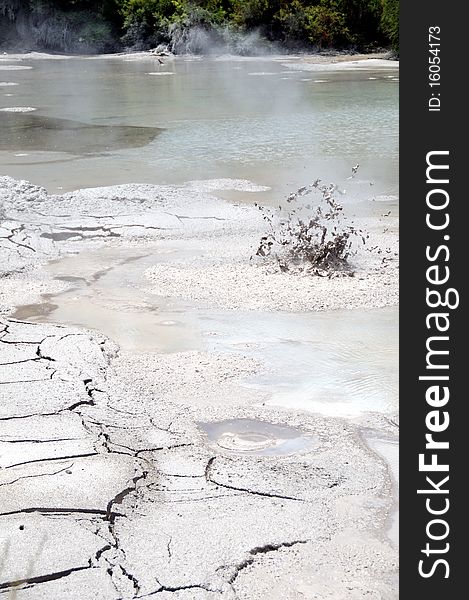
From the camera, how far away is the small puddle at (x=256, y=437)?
163 inches

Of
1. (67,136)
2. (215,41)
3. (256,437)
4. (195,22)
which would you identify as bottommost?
(256,437)

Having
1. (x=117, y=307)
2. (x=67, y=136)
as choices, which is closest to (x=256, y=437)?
(x=117, y=307)

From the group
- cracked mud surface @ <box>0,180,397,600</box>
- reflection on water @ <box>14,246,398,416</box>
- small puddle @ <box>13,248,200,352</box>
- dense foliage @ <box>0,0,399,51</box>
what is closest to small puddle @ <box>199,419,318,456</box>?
cracked mud surface @ <box>0,180,397,600</box>

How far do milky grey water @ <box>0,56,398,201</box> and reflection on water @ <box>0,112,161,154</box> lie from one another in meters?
0.02

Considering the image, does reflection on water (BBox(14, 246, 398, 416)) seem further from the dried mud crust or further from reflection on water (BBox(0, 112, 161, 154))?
reflection on water (BBox(0, 112, 161, 154))

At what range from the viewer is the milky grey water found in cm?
1157

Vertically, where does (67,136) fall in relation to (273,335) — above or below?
above

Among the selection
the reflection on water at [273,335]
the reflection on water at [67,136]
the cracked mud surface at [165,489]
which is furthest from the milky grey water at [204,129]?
the cracked mud surface at [165,489]

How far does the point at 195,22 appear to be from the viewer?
128 feet

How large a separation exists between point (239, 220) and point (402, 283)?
21.2ft

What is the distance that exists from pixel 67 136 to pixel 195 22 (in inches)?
1014

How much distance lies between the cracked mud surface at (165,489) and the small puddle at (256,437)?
0.14 feet

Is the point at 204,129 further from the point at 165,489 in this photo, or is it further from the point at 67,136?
the point at 165,489

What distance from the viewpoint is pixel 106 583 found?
316cm
